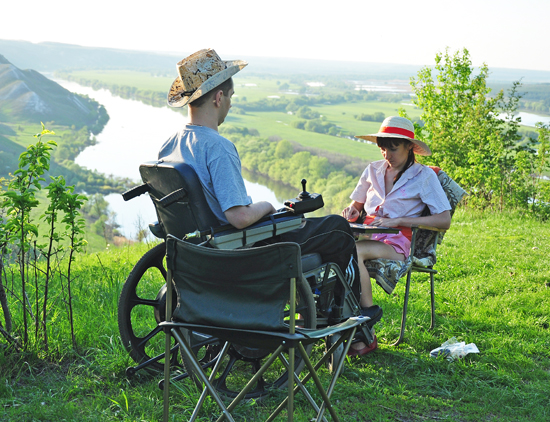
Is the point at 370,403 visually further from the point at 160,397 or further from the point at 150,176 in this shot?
the point at 150,176

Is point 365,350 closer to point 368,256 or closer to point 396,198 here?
point 368,256

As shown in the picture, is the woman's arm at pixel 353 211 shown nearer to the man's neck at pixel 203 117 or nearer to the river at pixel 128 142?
the man's neck at pixel 203 117

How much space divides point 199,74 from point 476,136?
349 inches

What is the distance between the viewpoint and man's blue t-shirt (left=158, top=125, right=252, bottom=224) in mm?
2096

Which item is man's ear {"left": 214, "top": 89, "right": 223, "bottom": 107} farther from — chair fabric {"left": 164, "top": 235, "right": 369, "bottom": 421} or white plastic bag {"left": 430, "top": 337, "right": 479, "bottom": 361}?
white plastic bag {"left": 430, "top": 337, "right": 479, "bottom": 361}

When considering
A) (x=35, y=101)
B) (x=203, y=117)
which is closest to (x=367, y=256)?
(x=203, y=117)

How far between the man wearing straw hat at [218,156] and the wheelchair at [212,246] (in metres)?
0.07

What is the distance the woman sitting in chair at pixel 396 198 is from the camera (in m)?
3.05

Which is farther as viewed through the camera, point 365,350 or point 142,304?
point 365,350

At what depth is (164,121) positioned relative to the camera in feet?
228

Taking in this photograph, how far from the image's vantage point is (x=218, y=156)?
213 cm

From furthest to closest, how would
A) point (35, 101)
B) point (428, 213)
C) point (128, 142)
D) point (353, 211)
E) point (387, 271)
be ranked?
point (128, 142) < point (35, 101) < point (353, 211) < point (428, 213) < point (387, 271)

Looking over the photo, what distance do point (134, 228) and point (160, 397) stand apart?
482 centimetres

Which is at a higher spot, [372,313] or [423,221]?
[423,221]
